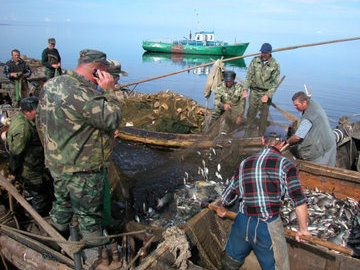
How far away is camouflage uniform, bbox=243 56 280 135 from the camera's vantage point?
775 centimetres

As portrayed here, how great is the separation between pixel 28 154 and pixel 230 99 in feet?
17.9

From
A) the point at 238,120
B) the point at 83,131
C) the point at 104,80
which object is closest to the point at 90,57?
the point at 104,80

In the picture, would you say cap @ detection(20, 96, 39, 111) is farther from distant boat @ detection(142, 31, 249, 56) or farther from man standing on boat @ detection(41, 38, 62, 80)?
distant boat @ detection(142, 31, 249, 56)

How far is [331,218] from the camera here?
467cm

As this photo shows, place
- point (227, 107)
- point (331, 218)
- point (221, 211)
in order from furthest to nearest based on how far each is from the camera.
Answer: point (227, 107) < point (331, 218) < point (221, 211)

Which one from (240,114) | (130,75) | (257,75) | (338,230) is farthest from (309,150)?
(130,75)

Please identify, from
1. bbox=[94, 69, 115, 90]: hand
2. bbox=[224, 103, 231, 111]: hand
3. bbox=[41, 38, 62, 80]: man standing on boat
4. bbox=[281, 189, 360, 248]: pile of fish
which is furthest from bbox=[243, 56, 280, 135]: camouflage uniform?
bbox=[41, 38, 62, 80]: man standing on boat

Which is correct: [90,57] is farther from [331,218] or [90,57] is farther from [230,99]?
[230,99]

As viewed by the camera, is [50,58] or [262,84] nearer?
[262,84]

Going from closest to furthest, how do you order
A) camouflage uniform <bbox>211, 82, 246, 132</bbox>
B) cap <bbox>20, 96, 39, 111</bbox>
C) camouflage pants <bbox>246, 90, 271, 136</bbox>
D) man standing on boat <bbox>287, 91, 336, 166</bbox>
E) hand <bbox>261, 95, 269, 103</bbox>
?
cap <bbox>20, 96, 39, 111</bbox> < man standing on boat <bbox>287, 91, 336, 166</bbox> < camouflage pants <bbox>246, 90, 271, 136</bbox> < hand <bbox>261, 95, 269, 103</bbox> < camouflage uniform <bbox>211, 82, 246, 132</bbox>

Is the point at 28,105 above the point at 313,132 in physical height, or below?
above

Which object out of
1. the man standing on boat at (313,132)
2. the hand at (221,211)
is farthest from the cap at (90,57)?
the man standing on boat at (313,132)

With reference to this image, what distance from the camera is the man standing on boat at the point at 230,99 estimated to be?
7.70 meters

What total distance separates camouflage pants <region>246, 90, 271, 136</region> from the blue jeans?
4234 millimetres
